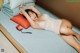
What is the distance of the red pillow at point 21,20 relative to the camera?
1.91 m

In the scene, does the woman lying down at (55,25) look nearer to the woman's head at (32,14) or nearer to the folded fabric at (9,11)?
the woman's head at (32,14)

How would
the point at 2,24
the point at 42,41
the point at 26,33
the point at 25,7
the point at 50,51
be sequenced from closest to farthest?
the point at 50,51, the point at 42,41, the point at 26,33, the point at 2,24, the point at 25,7

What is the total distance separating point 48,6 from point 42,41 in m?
0.76

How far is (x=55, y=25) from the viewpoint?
Answer: 5.90ft

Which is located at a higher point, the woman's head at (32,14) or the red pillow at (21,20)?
the woman's head at (32,14)

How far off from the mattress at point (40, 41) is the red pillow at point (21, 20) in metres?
0.07

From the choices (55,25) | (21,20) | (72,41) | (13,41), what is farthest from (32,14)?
(72,41)

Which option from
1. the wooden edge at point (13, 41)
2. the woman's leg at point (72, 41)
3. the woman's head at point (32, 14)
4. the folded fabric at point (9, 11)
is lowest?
the wooden edge at point (13, 41)

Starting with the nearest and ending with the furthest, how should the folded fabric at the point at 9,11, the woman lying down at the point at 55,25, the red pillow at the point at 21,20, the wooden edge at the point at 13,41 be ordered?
the wooden edge at the point at 13,41
the woman lying down at the point at 55,25
the red pillow at the point at 21,20
the folded fabric at the point at 9,11

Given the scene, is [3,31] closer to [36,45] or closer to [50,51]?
[36,45]

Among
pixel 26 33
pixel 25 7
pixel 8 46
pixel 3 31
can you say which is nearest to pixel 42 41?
pixel 26 33

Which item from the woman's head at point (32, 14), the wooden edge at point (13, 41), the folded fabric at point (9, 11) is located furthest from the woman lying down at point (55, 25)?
the wooden edge at point (13, 41)

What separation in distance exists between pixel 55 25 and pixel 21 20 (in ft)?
1.62

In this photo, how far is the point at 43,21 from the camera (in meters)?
1.88
